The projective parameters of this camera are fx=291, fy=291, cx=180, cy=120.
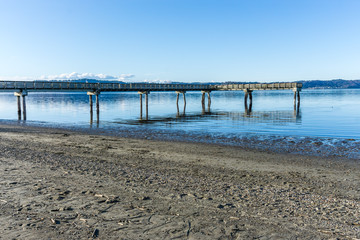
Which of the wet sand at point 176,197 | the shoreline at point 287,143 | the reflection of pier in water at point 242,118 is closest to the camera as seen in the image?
the wet sand at point 176,197

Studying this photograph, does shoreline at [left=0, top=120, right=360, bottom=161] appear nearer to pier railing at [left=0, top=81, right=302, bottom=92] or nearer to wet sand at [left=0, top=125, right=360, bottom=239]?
wet sand at [left=0, top=125, right=360, bottom=239]

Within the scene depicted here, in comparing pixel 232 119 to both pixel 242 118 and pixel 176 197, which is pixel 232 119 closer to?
pixel 242 118

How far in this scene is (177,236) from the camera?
18.2 feet

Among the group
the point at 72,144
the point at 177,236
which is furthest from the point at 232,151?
the point at 177,236

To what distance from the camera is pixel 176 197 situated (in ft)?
25.6

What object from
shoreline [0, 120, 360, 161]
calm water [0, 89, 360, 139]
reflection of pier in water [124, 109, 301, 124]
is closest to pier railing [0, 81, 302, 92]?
calm water [0, 89, 360, 139]

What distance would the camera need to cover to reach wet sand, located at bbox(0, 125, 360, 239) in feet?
19.0

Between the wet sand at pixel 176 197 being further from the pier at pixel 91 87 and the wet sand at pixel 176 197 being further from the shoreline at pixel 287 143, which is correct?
the pier at pixel 91 87

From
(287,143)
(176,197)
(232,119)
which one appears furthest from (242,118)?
(176,197)

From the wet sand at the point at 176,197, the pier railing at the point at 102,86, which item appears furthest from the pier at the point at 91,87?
the wet sand at the point at 176,197

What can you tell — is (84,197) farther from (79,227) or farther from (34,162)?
(34,162)

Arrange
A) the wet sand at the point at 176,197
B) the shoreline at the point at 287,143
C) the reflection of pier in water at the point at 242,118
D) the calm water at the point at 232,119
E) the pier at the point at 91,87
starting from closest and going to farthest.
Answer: the wet sand at the point at 176,197 < the shoreline at the point at 287,143 < the calm water at the point at 232,119 < the reflection of pier in water at the point at 242,118 < the pier at the point at 91,87

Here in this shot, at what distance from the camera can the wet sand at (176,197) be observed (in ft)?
19.0

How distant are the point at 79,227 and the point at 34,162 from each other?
24.1 feet
